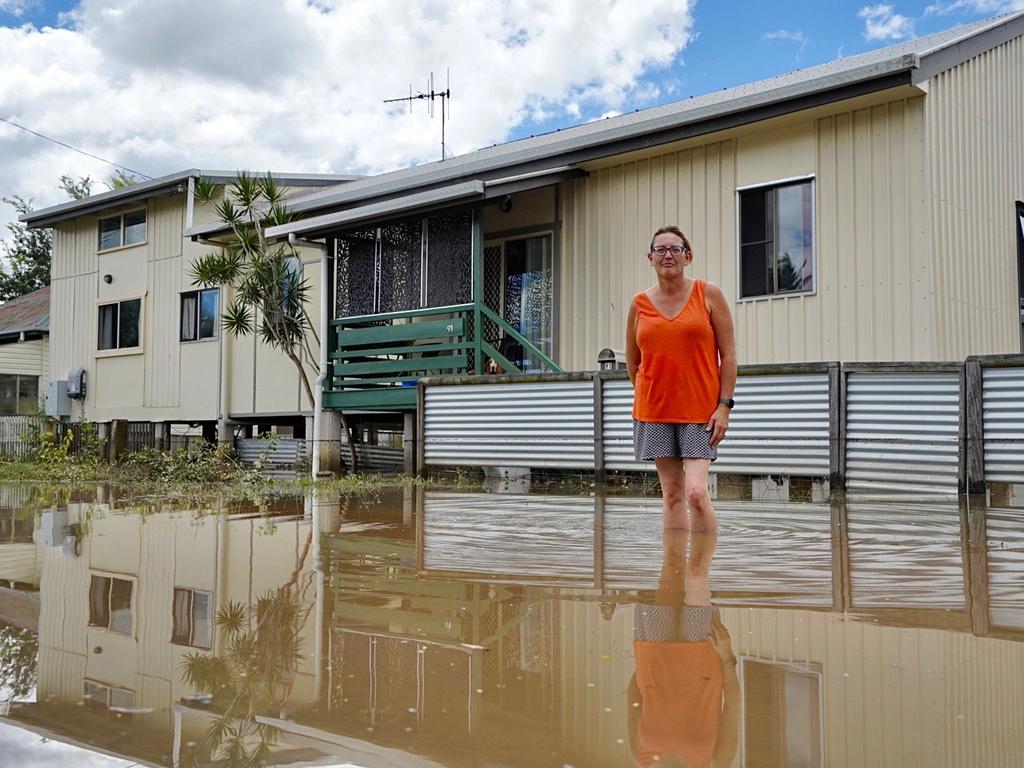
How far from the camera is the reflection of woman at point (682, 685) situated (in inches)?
73.2

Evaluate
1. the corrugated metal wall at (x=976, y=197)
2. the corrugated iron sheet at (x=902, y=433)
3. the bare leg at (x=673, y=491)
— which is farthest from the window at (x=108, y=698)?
the corrugated metal wall at (x=976, y=197)

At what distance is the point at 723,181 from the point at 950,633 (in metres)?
9.04

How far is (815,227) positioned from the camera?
10508 millimetres

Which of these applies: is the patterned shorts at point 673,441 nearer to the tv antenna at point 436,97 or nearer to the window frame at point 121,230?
the window frame at point 121,230

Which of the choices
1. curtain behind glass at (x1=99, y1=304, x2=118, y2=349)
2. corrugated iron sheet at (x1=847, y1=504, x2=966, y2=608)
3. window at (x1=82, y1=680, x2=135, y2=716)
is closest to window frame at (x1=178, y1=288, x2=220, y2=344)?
curtain behind glass at (x1=99, y1=304, x2=118, y2=349)

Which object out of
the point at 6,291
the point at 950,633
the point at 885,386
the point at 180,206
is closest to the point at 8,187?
the point at 6,291

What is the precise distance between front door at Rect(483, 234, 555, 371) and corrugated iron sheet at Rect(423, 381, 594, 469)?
2.44 m

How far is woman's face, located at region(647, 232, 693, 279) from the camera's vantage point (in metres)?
4.59

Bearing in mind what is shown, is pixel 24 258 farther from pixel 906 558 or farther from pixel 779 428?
pixel 906 558

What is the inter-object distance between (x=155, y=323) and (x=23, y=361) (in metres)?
7.59

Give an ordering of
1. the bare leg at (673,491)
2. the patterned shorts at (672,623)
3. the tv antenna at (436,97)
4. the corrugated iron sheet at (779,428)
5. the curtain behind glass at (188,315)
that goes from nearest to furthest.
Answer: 1. the patterned shorts at (672,623)
2. the bare leg at (673,491)
3. the corrugated iron sheet at (779,428)
4. the curtain behind glass at (188,315)
5. the tv antenna at (436,97)

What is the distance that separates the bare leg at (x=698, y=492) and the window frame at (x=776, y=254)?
6.31 meters

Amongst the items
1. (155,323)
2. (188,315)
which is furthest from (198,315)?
(155,323)

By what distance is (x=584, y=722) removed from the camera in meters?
2.04
